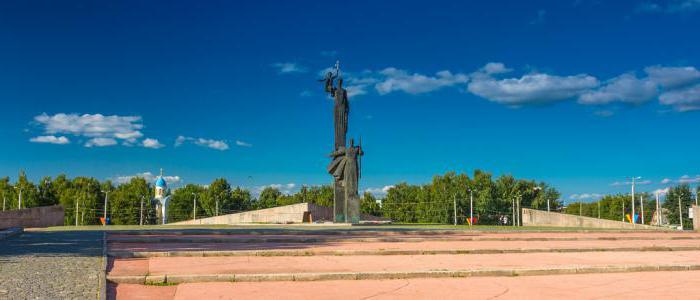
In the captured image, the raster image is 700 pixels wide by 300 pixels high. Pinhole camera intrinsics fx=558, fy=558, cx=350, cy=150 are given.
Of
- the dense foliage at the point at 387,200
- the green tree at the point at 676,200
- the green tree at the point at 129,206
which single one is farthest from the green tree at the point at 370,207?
the green tree at the point at 676,200

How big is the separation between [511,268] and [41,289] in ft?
22.4

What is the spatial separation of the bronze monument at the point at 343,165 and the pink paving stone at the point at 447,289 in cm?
2017

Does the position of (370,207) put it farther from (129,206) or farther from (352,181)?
(352,181)

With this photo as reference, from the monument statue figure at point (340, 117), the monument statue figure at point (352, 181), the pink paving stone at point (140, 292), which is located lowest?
the pink paving stone at point (140, 292)

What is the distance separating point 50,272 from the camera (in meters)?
8.11

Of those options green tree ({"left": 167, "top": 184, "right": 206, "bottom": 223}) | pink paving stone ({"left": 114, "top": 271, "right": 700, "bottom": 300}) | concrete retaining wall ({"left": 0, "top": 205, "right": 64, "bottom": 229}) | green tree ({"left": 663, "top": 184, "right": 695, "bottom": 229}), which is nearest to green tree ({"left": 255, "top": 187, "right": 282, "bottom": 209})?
green tree ({"left": 167, "top": 184, "right": 206, "bottom": 223})

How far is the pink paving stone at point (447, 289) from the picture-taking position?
6996 millimetres

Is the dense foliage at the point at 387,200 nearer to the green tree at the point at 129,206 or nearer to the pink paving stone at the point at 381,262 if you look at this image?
the green tree at the point at 129,206

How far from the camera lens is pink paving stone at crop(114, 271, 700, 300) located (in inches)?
275

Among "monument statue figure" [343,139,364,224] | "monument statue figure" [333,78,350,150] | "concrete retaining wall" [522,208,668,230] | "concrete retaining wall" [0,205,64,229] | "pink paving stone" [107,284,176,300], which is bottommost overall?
"concrete retaining wall" [522,208,668,230]

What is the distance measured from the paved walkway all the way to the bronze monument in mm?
17364

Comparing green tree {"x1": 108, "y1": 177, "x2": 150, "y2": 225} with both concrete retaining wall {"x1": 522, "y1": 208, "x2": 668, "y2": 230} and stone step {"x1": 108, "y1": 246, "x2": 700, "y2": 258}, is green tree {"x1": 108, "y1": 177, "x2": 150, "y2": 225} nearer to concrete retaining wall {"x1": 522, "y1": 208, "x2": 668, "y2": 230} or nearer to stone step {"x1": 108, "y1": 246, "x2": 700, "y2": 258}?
concrete retaining wall {"x1": 522, "y1": 208, "x2": 668, "y2": 230}

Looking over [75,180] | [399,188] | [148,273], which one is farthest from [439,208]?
[148,273]

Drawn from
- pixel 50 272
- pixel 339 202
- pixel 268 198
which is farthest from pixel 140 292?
pixel 268 198
